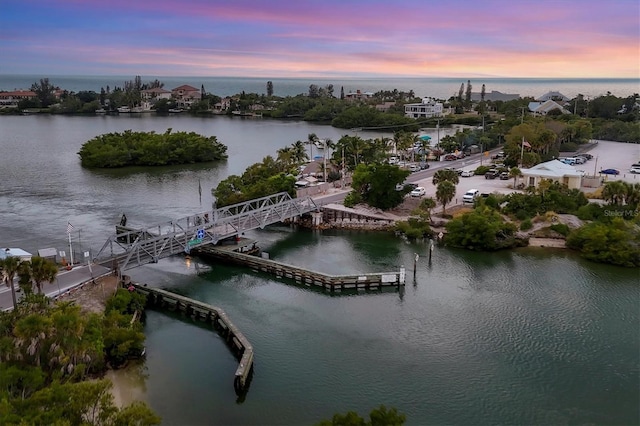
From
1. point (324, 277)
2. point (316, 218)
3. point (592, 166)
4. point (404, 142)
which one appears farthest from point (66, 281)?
point (592, 166)

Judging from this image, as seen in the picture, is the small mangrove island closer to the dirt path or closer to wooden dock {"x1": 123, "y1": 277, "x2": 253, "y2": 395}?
wooden dock {"x1": 123, "y1": 277, "x2": 253, "y2": 395}

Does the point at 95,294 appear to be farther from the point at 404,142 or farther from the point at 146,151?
the point at 146,151

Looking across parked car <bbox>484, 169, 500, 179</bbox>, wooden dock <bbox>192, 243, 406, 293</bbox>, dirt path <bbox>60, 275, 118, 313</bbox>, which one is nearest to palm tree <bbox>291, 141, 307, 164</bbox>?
parked car <bbox>484, 169, 500, 179</bbox>

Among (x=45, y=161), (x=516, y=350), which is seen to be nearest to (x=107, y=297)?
(x=516, y=350)

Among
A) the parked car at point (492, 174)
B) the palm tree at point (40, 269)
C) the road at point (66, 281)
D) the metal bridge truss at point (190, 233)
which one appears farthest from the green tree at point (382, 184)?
the palm tree at point (40, 269)

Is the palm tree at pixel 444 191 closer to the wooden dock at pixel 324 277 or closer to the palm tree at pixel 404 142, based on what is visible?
the wooden dock at pixel 324 277

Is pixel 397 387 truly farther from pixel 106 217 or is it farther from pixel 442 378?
pixel 106 217
